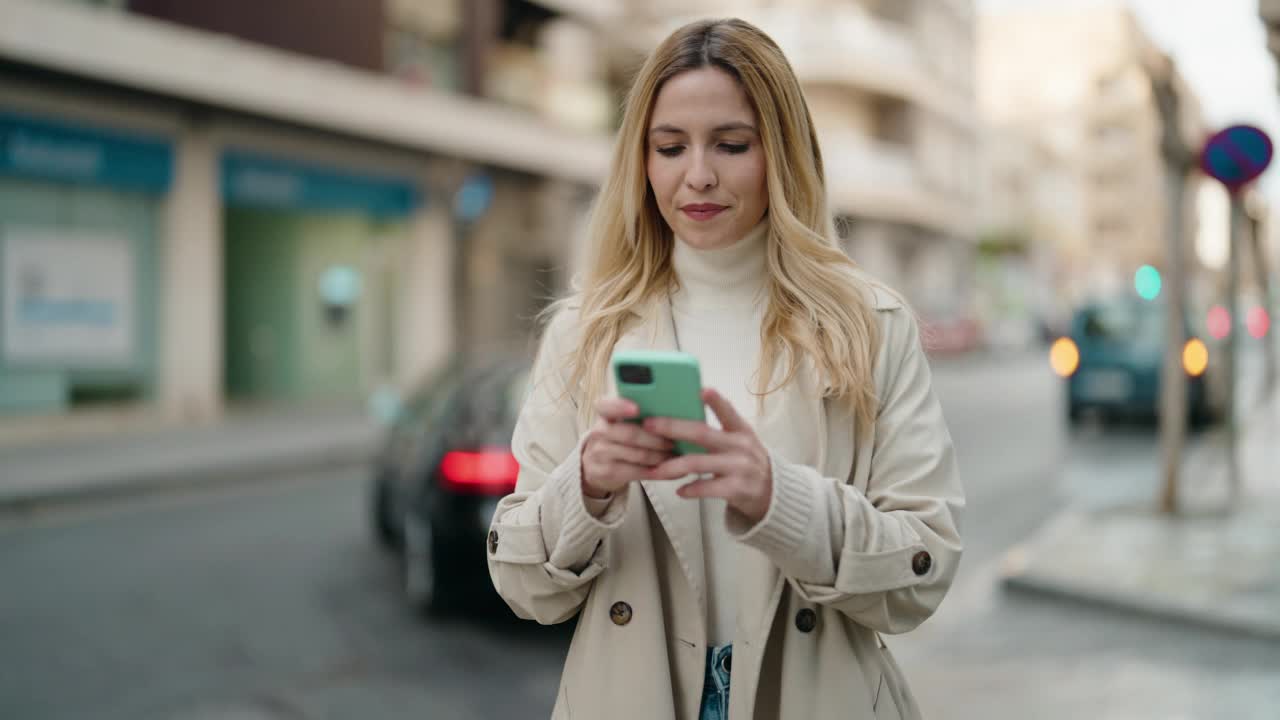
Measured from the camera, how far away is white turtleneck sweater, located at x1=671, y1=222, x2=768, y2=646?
178cm

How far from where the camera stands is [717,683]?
5.58 feet

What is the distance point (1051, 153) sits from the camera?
65.5 metres

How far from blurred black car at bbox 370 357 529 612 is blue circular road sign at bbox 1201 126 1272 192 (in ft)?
16.6

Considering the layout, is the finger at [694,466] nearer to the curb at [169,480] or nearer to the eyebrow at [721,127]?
the eyebrow at [721,127]

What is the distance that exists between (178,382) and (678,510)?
14.9 meters

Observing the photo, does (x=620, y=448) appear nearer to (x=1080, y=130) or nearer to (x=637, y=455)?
(x=637, y=455)

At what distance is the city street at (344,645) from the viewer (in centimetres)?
446

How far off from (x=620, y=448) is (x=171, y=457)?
11.4 metres

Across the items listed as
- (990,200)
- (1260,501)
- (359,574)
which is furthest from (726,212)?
(990,200)

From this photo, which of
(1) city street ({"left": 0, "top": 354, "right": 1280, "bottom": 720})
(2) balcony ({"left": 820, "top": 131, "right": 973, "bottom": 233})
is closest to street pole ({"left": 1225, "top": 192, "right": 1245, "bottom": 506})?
(1) city street ({"left": 0, "top": 354, "right": 1280, "bottom": 720})

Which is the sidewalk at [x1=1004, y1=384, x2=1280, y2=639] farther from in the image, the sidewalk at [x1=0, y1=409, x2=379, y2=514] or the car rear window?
the sidewalk at [x1=0, y1=409, x2=379, y2=514]

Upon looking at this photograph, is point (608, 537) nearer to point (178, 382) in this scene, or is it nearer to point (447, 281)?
point (178, 382)

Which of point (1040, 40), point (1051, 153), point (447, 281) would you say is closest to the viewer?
point (447, 281)

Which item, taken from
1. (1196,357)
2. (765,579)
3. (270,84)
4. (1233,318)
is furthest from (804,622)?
(270,84)
